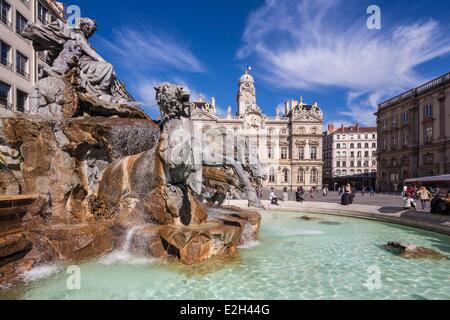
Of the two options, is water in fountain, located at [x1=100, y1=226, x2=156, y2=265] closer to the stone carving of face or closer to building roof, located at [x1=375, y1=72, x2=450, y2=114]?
the stone carving of face

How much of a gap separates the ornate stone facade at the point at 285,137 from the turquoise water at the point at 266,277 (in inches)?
2181

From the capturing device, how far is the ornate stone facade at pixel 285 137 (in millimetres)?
62344

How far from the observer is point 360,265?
5742mm

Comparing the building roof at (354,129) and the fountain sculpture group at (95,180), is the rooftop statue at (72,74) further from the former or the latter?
the building roof at (354,129)

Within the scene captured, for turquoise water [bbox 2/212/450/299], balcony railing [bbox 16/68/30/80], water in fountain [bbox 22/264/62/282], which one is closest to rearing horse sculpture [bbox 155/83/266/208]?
turquoise water [bbox 2/212/450/299]

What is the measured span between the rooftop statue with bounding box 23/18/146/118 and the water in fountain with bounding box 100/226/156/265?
413cm

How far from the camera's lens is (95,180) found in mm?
7297

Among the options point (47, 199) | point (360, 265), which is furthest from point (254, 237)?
point (47, 199)

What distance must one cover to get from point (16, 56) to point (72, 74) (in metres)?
20.1

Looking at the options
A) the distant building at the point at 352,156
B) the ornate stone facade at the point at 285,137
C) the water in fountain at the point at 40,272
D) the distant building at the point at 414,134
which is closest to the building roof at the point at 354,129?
the distant building at the point at 352,156

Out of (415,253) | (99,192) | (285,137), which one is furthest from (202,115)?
(415,253)
